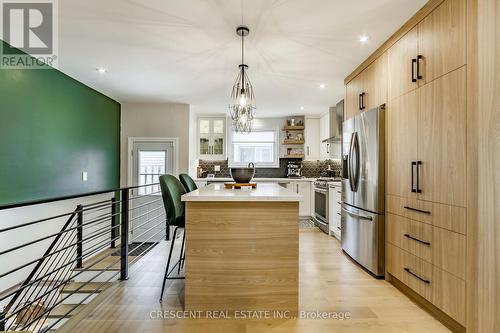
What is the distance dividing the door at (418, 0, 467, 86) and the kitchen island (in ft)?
4.86

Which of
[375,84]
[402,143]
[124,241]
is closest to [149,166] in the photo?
[124,241]

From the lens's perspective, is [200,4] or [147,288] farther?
[147,288]

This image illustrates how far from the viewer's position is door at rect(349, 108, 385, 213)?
279 cm

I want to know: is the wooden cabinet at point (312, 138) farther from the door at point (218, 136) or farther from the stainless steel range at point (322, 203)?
the door at point (218, 136)

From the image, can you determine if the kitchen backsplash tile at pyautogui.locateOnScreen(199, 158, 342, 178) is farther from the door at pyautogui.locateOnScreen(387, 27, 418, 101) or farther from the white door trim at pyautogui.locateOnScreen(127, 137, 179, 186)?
the door at pyautogui.locateOnScreen(387, 27, 418, 101)

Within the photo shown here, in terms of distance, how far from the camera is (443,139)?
1.97m

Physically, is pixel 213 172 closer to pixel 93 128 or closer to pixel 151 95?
pixel 151 95

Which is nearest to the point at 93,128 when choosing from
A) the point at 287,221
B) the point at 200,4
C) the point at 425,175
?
the point at 200,4

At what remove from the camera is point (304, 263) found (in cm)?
323

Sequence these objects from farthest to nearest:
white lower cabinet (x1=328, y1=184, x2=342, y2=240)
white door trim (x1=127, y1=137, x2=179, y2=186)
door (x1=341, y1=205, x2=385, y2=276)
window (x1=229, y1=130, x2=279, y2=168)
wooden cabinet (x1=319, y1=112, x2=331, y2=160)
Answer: window (x1=229, y1=130, x2=279, y2=168) < wooden cabinet (x1=319, y1=112, x2=331, y2=160) < white door trim (x1=127, y1=137, x2=179, y2=186) < white lower cabinet (x1=328, y1=184, x2=342, y2=240) < door (x1=341, y1=205, x2=385, y2=276)

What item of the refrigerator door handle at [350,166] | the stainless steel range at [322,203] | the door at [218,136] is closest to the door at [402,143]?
the refrigerator door handle at [350,166]

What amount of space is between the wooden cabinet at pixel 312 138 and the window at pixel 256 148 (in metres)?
0.78

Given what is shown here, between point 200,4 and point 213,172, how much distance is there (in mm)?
4530

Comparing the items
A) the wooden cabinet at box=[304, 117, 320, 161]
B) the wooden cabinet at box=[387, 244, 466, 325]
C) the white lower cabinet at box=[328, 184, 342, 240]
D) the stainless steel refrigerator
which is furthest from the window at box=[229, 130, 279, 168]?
the wooden cabinet at box=[387, 244, 466, 325]
